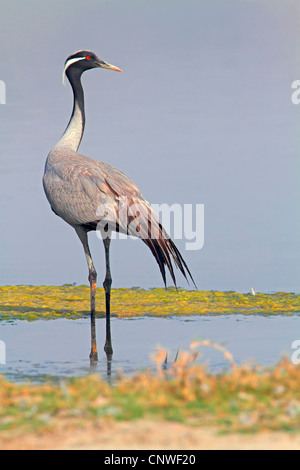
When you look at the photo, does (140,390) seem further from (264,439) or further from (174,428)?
(264,439)

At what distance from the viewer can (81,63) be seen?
492 inches

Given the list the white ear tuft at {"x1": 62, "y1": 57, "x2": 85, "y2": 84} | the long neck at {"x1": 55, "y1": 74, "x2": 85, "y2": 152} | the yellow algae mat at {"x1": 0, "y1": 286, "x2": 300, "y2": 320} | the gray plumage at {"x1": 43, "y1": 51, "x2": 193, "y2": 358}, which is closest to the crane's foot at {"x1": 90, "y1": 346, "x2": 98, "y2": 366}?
the gray plumage at {"x1": 43, "y1": 51, "x2": 193, "y2": 358}

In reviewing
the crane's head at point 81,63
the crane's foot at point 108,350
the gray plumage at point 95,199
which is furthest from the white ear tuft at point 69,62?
the crane's foot at point 108,350

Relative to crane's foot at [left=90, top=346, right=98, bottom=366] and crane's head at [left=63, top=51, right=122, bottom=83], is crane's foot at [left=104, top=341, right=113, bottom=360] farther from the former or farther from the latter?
crane's head at [left=63, top=51, right=122, bottom=83]

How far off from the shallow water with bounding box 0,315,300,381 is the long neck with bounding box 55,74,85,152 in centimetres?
269

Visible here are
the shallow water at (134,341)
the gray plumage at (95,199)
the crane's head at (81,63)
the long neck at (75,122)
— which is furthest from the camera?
the crane's head at (81,63)

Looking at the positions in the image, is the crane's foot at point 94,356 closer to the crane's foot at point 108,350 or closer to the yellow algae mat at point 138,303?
the crane's foot at point 108,350

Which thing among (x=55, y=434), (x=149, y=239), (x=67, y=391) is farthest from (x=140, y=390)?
(x=149, y=239)

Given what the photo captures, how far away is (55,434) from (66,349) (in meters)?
4.56

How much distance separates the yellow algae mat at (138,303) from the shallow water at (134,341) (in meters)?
0.55

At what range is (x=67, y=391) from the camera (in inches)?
213

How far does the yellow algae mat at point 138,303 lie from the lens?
1209cm

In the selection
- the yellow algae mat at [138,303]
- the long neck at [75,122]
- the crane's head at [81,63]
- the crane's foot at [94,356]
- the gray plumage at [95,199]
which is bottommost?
the crane's foot at [94,356]

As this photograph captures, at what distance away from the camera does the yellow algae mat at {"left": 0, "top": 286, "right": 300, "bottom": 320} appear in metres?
12.1
